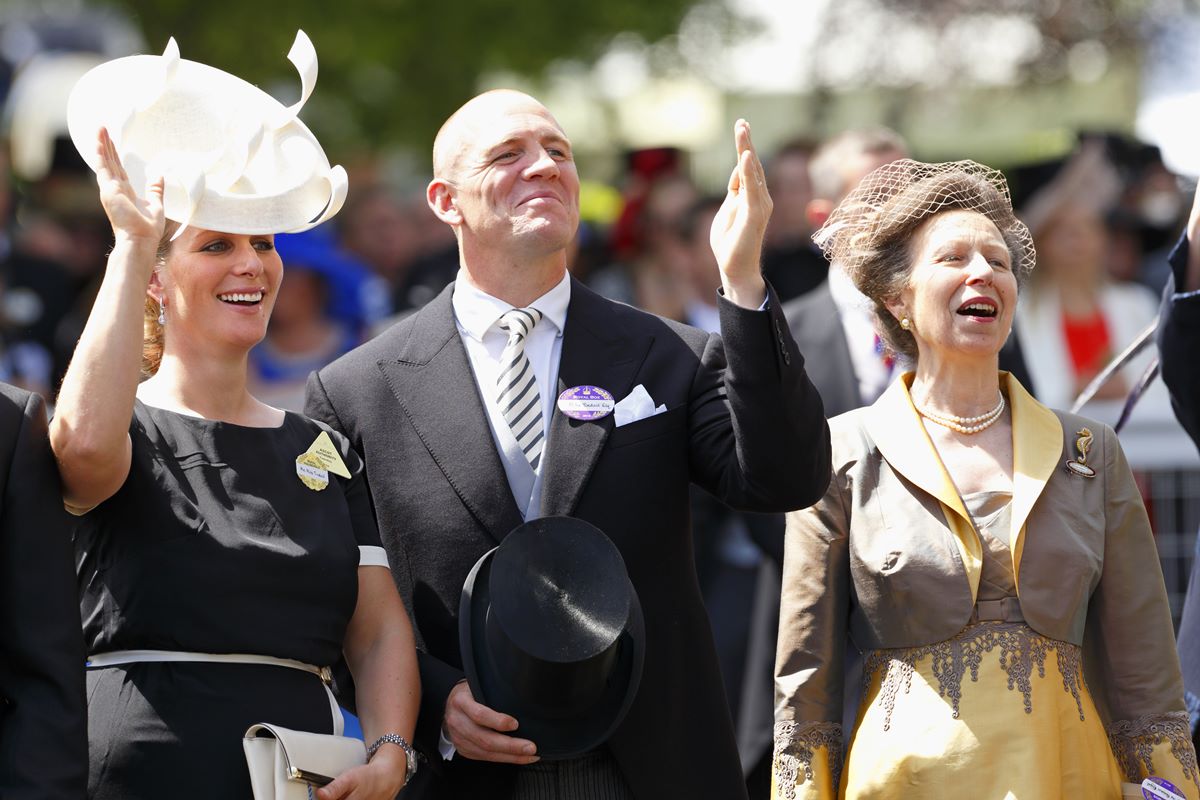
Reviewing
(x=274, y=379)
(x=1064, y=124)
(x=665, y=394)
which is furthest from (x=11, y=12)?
(x=665, y=394)

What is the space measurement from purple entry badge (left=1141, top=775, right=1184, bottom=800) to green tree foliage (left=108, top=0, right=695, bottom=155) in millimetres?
13696

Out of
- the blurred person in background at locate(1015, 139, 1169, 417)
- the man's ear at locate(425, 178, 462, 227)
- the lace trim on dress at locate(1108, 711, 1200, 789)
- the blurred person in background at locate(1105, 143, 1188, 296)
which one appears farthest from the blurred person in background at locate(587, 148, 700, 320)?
the lace trim on dress at locate(1108, 711, 1200, 789)

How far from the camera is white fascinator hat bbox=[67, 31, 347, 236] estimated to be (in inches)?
166

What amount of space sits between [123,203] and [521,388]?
120 cm

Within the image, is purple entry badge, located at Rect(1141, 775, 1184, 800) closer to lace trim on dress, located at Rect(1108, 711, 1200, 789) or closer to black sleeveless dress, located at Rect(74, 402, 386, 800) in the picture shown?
lace trim on dress, located at Rect(1108, 711, 1200, 789)

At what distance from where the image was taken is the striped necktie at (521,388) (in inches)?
183

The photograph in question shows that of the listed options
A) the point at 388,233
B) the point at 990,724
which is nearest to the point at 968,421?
the point at 990,724

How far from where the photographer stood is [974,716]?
4215mm

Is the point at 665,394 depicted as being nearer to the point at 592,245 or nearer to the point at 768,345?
the point at 768,345

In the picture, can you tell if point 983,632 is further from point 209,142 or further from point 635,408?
point 209,142

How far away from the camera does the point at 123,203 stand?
3.88 metres

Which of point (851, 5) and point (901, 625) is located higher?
point (851, 5)

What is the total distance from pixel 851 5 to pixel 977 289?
19.6 m

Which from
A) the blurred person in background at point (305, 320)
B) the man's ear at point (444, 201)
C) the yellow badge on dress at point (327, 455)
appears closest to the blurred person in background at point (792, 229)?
the blurred person in background at point (305, 320)
